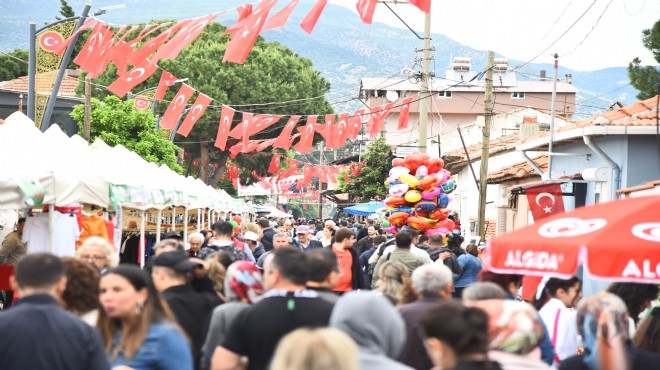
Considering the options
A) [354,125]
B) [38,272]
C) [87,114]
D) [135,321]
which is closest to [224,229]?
[135,321]

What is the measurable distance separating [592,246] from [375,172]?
5361 centimetres

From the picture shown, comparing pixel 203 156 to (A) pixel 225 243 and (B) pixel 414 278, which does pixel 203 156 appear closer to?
(A) pixel 225 243

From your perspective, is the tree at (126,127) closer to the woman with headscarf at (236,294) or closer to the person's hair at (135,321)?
the woman with headscarf at (236,294)

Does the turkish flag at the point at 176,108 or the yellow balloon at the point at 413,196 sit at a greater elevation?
the turkish flag at the point at 176,108

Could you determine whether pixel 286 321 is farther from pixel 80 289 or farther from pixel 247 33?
pixel 247 33

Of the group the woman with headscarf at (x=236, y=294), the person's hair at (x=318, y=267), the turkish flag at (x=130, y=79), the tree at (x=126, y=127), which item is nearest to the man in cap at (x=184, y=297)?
the woman with headscarf at (x=236, y=294)

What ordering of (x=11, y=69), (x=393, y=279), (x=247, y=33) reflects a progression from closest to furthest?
(x=393, y=279) < (x=247, y=33) < (x=11, y=69)

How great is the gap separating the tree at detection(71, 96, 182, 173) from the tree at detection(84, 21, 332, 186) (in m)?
20.3

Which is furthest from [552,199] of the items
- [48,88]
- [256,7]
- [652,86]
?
[48,88]

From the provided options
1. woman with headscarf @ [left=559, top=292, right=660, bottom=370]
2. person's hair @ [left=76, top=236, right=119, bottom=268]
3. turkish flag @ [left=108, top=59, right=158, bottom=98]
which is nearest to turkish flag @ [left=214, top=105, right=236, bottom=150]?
turkish flag @ [left=108, top=59, right=158, bottom=98]

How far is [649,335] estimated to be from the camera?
6.45 meters

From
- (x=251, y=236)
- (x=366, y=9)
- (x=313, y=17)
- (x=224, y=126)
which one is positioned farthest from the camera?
(x=224, y=126)

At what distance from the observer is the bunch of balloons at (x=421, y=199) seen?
21.2 m

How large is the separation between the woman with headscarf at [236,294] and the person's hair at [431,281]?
1.10 metres
